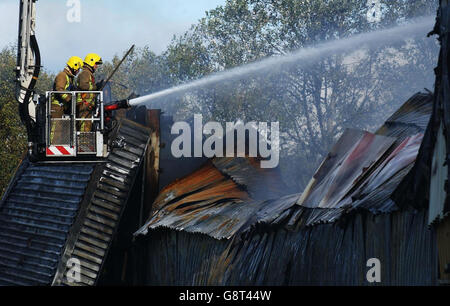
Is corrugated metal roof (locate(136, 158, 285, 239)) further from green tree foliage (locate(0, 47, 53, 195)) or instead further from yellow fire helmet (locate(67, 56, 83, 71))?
green tree foliage (locate(0, 47, 53, 195))

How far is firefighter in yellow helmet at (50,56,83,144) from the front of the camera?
15.5 meters

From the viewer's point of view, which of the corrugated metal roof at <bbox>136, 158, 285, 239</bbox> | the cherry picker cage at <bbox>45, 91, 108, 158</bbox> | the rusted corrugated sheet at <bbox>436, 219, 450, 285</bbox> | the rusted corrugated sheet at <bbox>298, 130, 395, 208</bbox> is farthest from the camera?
the corrugated metal roof at <bbox>136, 158, 285, 239</bbox>

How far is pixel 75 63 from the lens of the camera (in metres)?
16.0

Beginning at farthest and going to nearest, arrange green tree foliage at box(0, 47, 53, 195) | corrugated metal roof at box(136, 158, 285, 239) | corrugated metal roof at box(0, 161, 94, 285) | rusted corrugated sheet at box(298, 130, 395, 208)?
green tree foliage at box(0, 47, 53, 195) < corrugated metal roof at box(0, 161, 94, 285) < corrugated metal roof at box(136, 158, 285, 239) < rusted corrugated sheet at box(298, 130, 395, 208)

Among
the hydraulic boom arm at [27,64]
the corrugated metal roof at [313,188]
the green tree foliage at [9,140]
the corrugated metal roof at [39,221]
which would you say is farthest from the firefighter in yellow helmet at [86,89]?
the green tree foliage at [9,140]

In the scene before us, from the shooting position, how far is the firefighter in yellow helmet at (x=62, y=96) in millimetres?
15516

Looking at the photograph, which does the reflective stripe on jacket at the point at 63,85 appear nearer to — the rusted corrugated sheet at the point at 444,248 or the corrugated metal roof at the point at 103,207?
the corrugated metal roof at the point at 103,207

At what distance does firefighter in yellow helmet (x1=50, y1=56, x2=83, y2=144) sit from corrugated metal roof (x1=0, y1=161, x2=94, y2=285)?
474 cm

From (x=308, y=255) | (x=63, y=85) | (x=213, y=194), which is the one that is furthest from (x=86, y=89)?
(x=308, y=255)

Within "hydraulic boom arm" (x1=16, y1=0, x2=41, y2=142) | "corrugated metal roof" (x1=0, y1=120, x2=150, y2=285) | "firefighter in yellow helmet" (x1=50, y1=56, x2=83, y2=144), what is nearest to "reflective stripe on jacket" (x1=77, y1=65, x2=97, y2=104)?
"firefighter in yellow helmet" (x1=50, y1=56, x2=83, y2=144)

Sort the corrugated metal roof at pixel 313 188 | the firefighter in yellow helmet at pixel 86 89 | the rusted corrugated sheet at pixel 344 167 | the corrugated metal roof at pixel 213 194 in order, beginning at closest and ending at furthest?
the corrugated metal roof at pixel 313 188, the rusted corrugated sheet at pixel 344 167, the firefighter in yellow helmet at pixel 86 89, the corrugated metal roof at pixel 213 194

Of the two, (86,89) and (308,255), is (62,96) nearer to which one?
(86,89)

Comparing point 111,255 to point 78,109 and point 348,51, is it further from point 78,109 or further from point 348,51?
point 348,51

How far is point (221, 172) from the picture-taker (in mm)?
20562
